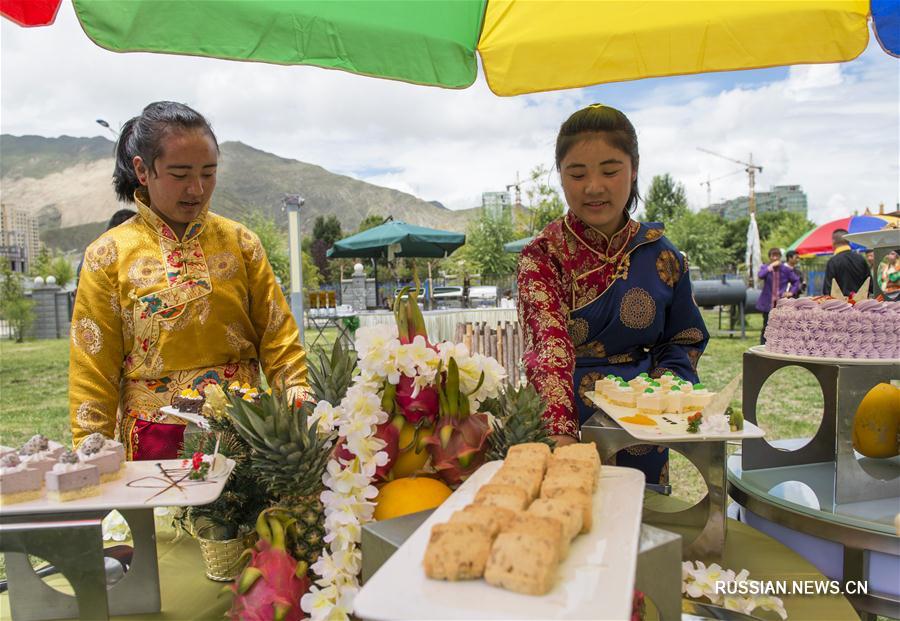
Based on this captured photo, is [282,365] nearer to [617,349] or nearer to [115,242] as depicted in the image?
[115,242]

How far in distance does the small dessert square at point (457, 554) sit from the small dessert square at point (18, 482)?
85 centimetres

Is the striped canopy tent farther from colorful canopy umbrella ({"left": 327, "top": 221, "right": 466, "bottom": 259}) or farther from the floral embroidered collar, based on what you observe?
colorful canopy umbrella ({"left": 327, "top": 221, "right": 466, "bottom": 259})

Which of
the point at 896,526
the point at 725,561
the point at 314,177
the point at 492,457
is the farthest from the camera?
the point at 314,177

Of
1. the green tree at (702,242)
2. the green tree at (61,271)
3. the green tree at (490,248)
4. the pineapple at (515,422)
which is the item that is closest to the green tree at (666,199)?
the green tree at (702,242)

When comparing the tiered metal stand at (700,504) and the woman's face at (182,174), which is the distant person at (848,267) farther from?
the woman's face at (182,174)

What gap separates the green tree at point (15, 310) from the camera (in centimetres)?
1794

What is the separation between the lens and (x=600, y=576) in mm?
716

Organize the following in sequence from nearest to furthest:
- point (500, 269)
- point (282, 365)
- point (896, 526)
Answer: point (896, 526) → point (282, 365) → point (500, 269)

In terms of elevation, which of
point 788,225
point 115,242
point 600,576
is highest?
point 788,225

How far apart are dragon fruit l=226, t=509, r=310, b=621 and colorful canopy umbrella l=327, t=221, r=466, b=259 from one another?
37.7 feet

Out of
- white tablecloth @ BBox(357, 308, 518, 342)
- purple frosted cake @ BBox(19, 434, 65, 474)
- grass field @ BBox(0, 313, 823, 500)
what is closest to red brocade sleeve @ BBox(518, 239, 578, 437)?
purple frosted cake @ BBox(19, 434, 65, 474)

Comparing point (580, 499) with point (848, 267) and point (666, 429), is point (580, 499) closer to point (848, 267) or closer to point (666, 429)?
point (666, 429)

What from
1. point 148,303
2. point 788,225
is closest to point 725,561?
point 148,303

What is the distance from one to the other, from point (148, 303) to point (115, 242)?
24 centimetres
